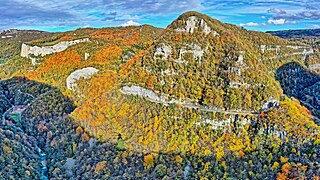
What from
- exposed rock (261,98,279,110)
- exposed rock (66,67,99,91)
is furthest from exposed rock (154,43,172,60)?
exposed rock (66,67,99,91)

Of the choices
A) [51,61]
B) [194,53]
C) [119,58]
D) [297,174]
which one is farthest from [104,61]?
[297,174]

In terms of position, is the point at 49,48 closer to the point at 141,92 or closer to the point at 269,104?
the point at 141,92

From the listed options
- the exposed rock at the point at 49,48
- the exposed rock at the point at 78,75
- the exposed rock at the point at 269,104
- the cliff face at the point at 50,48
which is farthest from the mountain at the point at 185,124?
the exposed rock at the point at 49,48

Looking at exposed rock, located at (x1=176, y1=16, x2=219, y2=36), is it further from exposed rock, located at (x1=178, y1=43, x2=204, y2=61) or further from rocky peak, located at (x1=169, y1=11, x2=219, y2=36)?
exposed rock, located at (x1=178, y1=43, x2=204, y2=61)

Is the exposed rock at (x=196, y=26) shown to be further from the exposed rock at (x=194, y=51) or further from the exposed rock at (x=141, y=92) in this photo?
the exposed rock at (x=141, y=92)

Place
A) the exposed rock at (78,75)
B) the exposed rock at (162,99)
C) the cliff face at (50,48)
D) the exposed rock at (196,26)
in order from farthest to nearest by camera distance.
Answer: the cliff face at (50,48)
the exposed rock at (78,75)
the exposed rock at (196,26)
the exposed rock at (162,99)

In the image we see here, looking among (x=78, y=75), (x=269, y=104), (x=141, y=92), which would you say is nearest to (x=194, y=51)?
(x=141, y=92)
